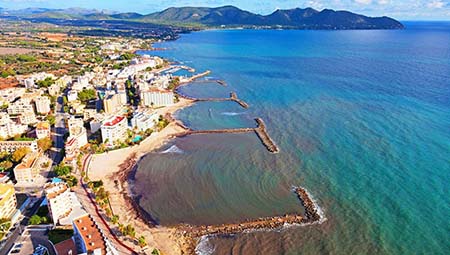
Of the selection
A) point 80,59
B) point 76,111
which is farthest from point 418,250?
point 80,59

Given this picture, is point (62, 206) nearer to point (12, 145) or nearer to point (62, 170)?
point (62, 170)

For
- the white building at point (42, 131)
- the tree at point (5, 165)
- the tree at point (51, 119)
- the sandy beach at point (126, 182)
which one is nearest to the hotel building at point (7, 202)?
the sandy beach at point (126, 182)

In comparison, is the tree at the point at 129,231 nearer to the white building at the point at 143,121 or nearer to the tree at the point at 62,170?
the tree at the point at 62,170

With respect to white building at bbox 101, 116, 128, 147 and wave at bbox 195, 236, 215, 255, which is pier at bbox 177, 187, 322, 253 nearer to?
wave at bbox 195, 236, 215, 255

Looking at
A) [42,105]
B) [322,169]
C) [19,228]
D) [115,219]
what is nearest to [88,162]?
[19,228]

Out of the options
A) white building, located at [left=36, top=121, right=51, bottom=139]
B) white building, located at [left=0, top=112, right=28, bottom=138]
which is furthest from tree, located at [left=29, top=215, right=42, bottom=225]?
white building, located at [left=0, top=112, right=28, bottom=138]

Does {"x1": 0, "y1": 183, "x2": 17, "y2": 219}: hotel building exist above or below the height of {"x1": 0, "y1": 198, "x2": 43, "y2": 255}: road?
above
